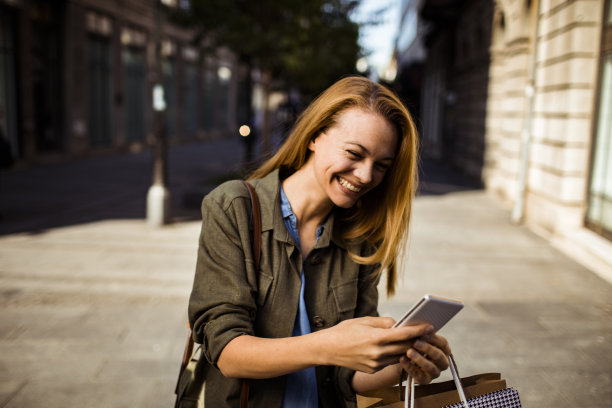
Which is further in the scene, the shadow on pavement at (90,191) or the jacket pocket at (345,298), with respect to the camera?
→ the shadow on pavement at (90,191)

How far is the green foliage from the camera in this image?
1285 cm

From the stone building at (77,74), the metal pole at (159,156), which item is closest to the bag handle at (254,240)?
the metal pole at (159,156)

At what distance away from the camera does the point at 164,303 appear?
17.3ft

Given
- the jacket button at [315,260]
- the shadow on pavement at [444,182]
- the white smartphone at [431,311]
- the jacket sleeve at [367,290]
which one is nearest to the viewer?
the white smartphone at [431,311]

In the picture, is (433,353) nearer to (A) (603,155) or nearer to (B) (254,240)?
(B) (254,240)

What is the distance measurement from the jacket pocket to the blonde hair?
0.09 meters

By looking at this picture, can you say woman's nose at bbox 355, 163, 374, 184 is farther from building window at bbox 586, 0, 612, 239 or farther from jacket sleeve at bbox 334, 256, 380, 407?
building window at bbox 586, 0, 612, 239

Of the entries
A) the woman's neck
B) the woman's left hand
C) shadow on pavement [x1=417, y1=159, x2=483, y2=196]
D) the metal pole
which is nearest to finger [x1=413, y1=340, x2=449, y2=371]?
the woman's left hand

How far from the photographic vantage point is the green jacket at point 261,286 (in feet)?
5.50

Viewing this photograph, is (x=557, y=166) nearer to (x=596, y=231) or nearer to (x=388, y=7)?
(x=596, y=231)

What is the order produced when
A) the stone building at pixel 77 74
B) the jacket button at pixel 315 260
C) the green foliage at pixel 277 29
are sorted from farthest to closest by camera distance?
1. the stone building at pixel 77 74
2. the green foliage at pixel 277 29
3. the jacket button at pixel 315 260

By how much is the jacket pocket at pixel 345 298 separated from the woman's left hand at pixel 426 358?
394 millimetres

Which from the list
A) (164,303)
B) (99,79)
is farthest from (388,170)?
(99,79)

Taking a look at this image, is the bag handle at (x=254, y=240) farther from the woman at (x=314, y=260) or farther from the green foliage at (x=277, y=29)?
the green foliage at (x=277, y=29)
